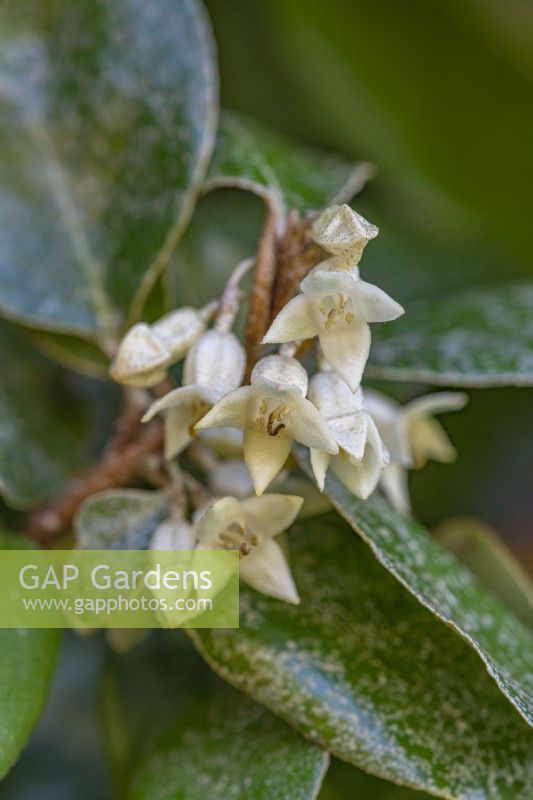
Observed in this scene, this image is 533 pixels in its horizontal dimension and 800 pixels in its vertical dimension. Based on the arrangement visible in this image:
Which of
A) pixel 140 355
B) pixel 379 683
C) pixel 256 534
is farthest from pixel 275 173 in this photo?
pixel 379 683

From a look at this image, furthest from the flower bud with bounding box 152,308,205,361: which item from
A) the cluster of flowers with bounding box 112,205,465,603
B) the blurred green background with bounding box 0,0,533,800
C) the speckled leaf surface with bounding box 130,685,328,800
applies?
the blurred green background with bounding box 0,0,533,800

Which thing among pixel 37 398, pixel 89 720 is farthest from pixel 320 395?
pixel 89 720

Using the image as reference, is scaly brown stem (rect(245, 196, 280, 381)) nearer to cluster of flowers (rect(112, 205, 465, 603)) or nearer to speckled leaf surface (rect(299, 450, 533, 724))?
cluster of flowers (rect(112, 205, 465, 603))

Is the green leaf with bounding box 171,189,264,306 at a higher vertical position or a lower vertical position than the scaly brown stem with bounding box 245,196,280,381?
lower

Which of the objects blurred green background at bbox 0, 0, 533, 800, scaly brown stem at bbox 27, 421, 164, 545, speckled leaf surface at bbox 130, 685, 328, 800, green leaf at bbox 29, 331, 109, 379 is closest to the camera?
speckled leaf surface at bbox 130, 685, 328, 800

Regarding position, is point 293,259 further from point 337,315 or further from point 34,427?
point 34,427

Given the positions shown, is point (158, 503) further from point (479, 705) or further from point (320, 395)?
point (479, 705)

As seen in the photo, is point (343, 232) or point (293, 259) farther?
point (293, 259)

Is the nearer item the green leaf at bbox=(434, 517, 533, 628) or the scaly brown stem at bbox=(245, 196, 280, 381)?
the scaly brown stem at bbox=(245, 196, 280, 381)
